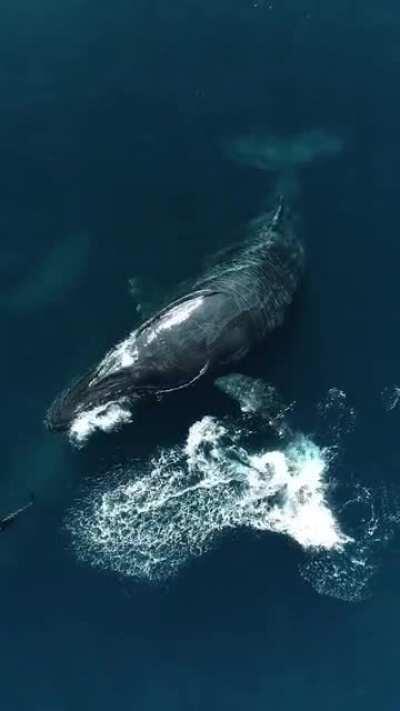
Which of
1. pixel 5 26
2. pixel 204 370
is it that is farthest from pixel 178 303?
pixel 5 26

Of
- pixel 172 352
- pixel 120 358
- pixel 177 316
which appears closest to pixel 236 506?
pixel 172 352

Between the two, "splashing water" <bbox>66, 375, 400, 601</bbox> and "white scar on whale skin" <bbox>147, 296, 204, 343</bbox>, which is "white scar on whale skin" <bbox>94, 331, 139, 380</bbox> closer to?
"white scar on whale skin" <bbox>147, 296, 204, 343</bbox>

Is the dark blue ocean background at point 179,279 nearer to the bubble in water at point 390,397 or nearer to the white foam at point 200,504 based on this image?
the bubble in water at point 390,397

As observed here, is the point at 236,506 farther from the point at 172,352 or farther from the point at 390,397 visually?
the point at 390,397

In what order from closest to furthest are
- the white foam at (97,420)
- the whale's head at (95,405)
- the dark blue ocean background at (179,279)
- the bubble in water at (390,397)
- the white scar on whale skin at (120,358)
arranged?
1. the dark blue ocean background at (179,279)
2. the whale's head at (95,405)
3. the white scar on whale skin at (120,358)
4. the white foam at (97,420)
5. the bubble in water at (390,397)

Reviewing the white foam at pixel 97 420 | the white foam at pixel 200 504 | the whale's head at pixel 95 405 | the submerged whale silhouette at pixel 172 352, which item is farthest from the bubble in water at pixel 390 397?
the white foam at pixel 97 420
